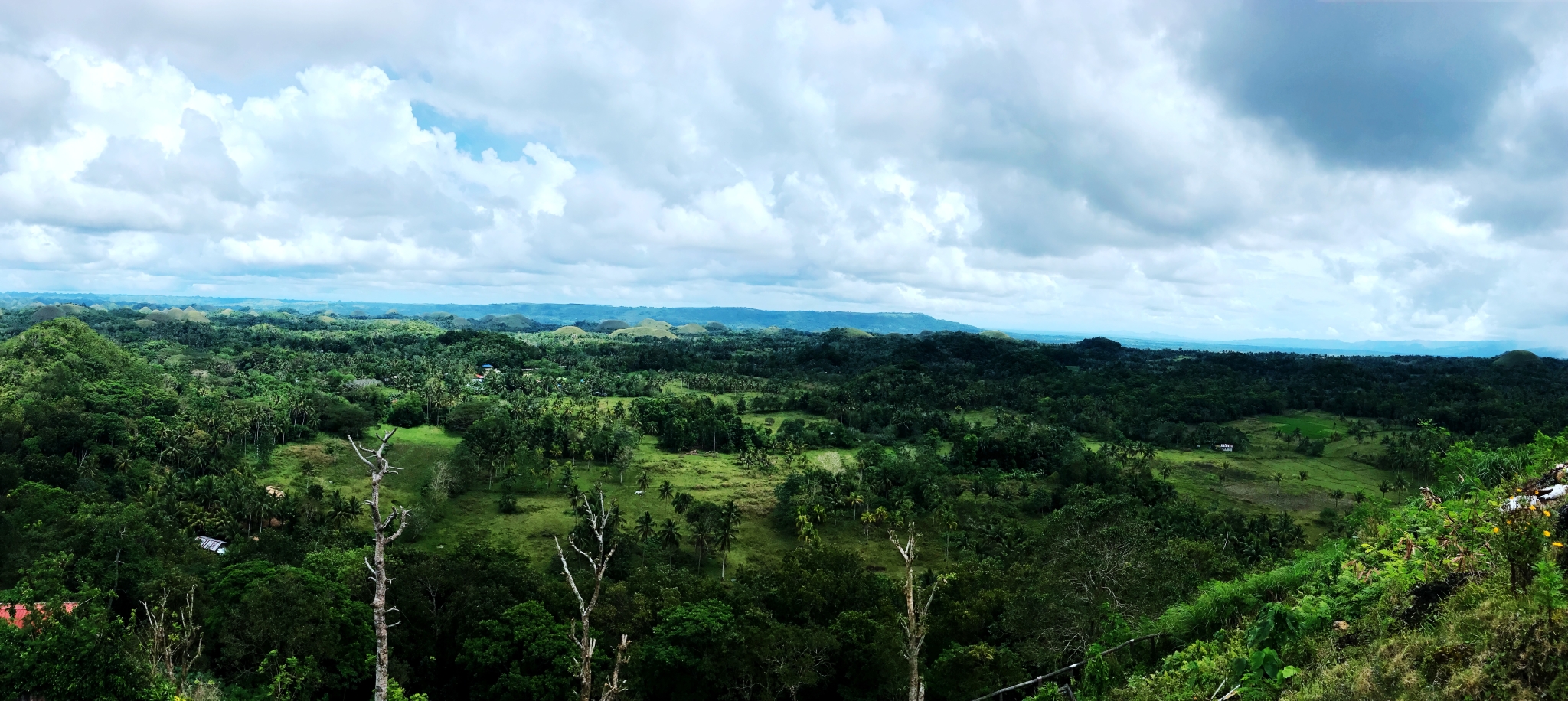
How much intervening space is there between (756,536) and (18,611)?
1385 inches

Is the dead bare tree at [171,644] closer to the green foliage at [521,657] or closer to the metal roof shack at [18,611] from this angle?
the metal roof shack at [18,611]

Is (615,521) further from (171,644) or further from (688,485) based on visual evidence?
(171,644)

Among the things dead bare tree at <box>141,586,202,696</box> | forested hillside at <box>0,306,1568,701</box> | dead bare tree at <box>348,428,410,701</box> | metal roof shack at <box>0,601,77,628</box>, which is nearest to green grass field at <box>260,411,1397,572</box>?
forested hillside at <box>0,306,1568,701</box>

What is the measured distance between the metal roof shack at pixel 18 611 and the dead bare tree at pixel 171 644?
192 cm

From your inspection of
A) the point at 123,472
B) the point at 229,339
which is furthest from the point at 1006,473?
the point at 229,339

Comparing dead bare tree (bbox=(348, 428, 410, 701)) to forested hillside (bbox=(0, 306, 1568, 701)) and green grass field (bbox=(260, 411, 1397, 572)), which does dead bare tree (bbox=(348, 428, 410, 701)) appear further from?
green grass field (bbox=(260, 411, 1397, 572))

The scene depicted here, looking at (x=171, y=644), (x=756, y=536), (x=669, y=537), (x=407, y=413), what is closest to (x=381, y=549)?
(x=171, y=644)

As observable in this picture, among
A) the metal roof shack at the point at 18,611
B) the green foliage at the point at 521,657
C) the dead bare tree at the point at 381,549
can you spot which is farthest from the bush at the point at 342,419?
the dead bare tree at the point at 381,549

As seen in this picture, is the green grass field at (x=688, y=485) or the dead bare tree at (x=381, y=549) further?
the green grass field at (x=688, y=485)

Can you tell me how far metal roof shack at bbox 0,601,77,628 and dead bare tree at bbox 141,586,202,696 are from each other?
1.92 metres

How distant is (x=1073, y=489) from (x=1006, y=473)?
34.2 feet

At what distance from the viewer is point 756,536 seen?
49219 millimetres

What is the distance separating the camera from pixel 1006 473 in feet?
219

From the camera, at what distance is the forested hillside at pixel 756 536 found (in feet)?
32.8
